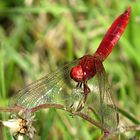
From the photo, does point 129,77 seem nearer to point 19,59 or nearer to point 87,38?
point 87,38

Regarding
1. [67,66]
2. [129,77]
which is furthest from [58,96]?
[129,77]

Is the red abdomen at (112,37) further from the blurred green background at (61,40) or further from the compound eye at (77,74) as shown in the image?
the blurred green background at (61,40)

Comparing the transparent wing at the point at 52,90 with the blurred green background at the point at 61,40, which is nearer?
the transparent wing at the point at 52,90

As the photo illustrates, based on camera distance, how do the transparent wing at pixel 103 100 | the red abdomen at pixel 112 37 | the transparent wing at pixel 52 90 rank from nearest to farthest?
the transparent wing at pixel 103 100 < the transparent wing at pixel 52 90 < the red abdomen at pixel 112 37

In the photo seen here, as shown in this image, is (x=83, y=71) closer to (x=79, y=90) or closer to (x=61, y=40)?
(x=79, y=90)

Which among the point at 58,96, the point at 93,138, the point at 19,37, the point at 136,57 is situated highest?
the point at 19,37

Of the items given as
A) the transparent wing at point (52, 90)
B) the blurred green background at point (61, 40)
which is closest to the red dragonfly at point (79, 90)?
the transparent wing at point (52, 90)
